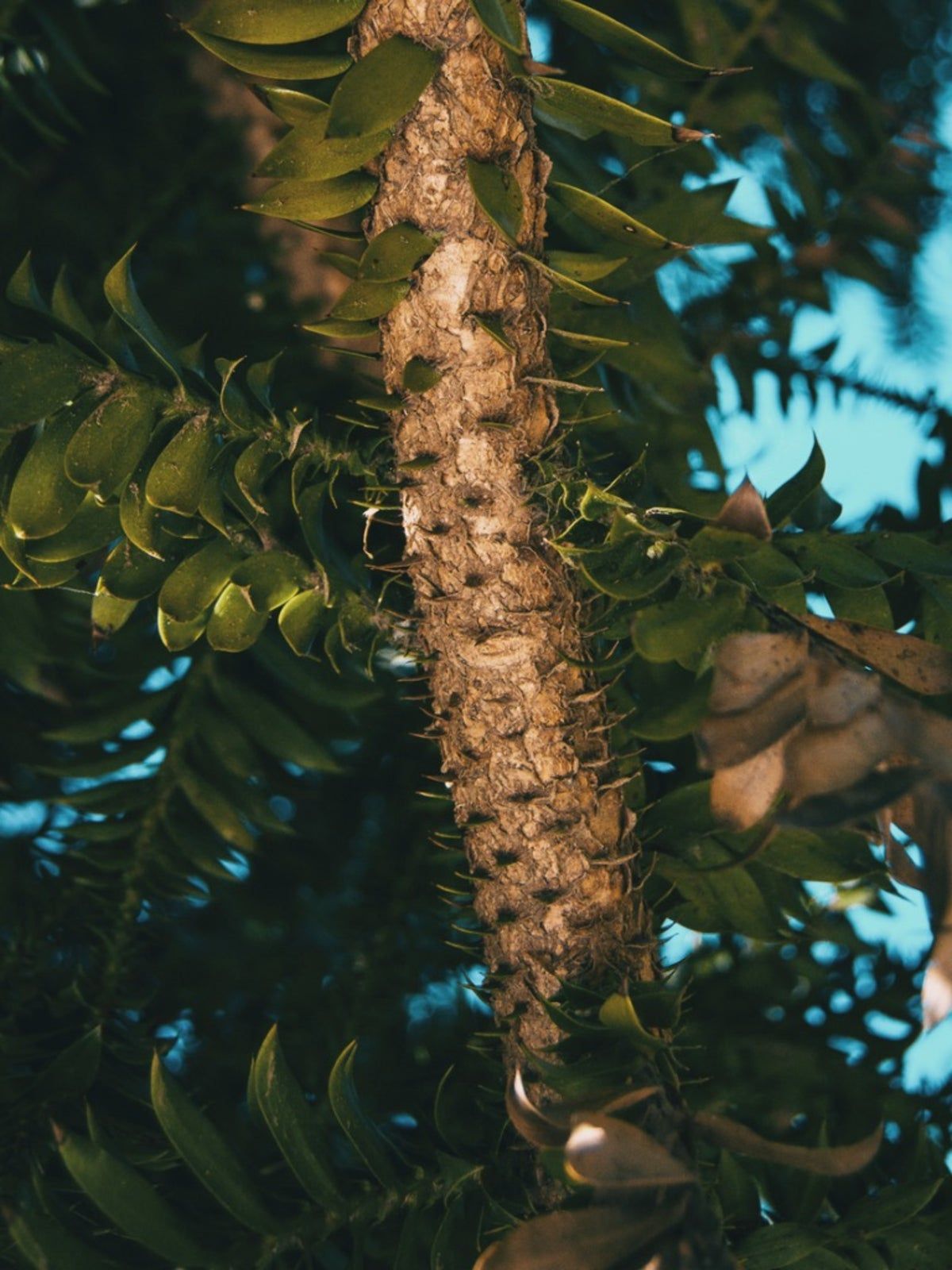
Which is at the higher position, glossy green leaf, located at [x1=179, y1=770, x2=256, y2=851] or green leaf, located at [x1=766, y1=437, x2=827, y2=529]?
green leaf, located at [x1=766, y1=437, x2=827, y2=529]

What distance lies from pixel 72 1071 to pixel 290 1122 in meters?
0.09

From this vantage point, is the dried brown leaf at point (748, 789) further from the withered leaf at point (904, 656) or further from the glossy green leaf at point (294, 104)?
the glossy green leaf at point (294, 104)

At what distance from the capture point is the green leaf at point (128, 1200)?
27 centimetres

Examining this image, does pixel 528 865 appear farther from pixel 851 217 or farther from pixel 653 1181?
pixel 851 217

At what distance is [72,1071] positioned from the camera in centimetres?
36

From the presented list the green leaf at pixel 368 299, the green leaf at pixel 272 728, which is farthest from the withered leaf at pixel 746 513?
the green leaf at pixel 272 728

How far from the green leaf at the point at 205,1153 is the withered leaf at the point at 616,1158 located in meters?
0.11

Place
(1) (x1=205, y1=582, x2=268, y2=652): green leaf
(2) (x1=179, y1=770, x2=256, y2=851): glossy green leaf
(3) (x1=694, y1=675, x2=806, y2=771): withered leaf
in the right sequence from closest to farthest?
(3) (x1=694, y1=675, x2=806, y2=771): withered leaf → (1) (x1=205, y1=582, x2=268, y2=652): green leaf → (2) (x1=179, y1=770, x2=256, y2=851): glossy green leaf

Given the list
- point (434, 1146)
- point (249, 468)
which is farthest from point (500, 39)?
point (434, 1146)

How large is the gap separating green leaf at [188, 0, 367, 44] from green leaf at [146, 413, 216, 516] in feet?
0.28

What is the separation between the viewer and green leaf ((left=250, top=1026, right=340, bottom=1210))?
0.30m

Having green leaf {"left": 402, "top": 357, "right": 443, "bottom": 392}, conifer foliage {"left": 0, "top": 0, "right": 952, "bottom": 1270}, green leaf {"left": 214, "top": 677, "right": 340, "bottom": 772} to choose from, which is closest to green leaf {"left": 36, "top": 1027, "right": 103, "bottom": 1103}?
conifer foliage {"left": 0, "top": 0, "right": 952, "bottom": 1270}

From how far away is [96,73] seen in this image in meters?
0.52

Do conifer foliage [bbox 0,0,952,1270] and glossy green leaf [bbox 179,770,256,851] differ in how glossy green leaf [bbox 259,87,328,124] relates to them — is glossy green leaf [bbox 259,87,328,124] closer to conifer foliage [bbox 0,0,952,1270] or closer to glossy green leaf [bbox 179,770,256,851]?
conifer foliage [bbox 0,0,952,1270]
